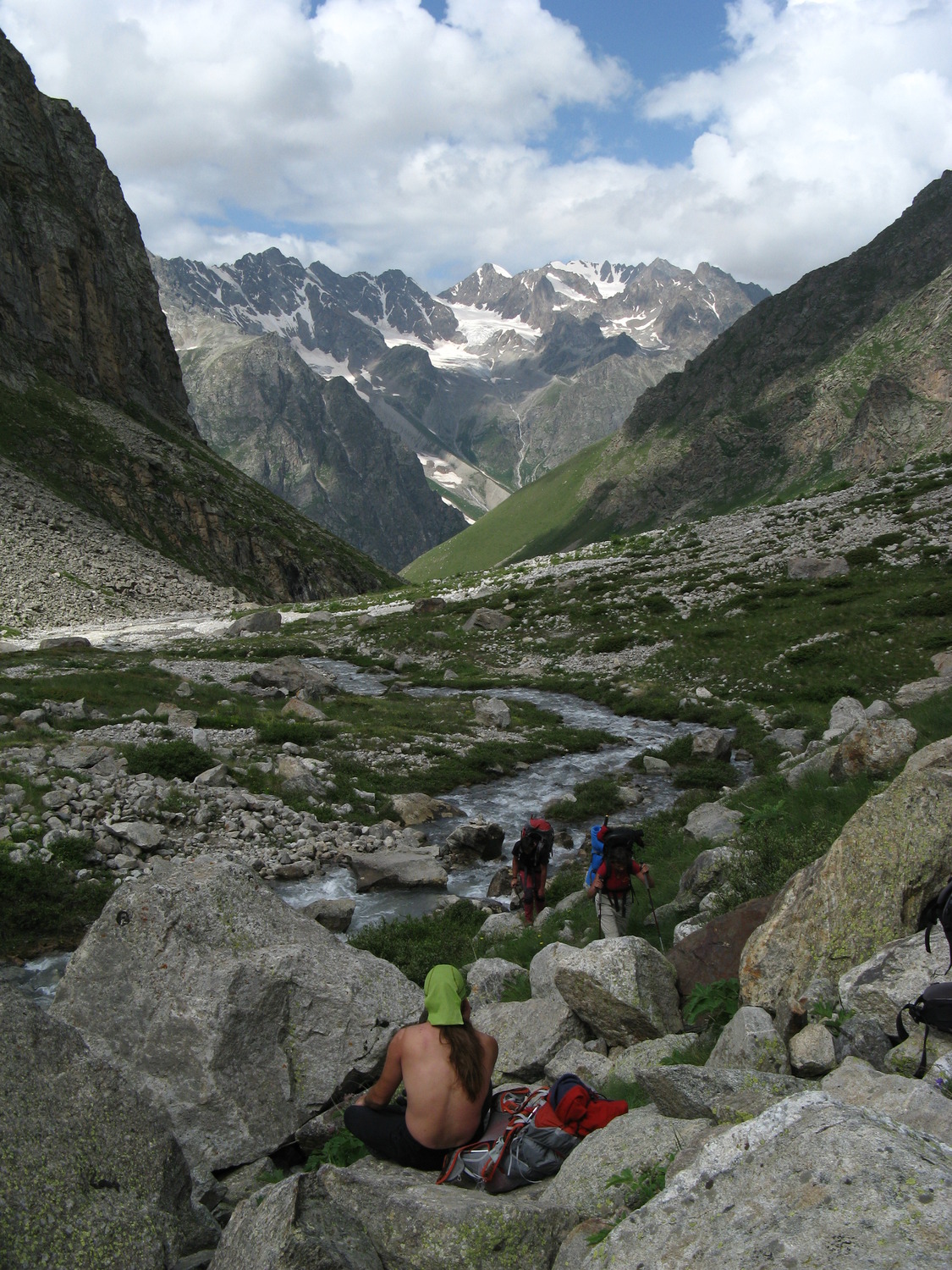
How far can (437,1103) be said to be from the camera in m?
6.80

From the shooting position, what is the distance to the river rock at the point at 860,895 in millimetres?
7039

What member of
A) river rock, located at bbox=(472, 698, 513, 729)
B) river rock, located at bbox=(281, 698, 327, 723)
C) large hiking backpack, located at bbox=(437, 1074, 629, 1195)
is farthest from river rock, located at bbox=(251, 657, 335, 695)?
large hiking backpack, located at bbox=(437, 1074, 629, 1195)

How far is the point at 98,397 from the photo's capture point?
4387 inches

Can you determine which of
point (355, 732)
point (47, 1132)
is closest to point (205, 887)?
point (47, 1132)

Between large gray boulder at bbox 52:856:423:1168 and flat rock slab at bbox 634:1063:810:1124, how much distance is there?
439 centimetres

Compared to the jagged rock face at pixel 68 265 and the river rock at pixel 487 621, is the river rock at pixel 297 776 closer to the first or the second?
the river rock at pixel 487 621

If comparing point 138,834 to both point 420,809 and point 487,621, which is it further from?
point 487,621

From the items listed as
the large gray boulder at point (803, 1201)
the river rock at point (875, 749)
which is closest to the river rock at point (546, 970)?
the large gray boulder at point (803, 1201)

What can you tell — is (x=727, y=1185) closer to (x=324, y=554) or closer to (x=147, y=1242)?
(x=147, y=1242)

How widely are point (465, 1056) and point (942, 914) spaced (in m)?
4.40

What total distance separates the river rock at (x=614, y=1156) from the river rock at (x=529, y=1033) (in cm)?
295

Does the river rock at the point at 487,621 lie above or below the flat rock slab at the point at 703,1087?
above

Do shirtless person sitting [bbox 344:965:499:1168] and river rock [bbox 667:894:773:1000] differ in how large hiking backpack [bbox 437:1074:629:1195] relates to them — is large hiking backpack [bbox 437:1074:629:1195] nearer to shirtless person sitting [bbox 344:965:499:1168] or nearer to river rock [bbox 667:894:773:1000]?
shirtless person sitting [bbox 344:965:499:1168]

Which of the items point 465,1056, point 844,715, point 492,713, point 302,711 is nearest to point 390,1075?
point 465,1056
